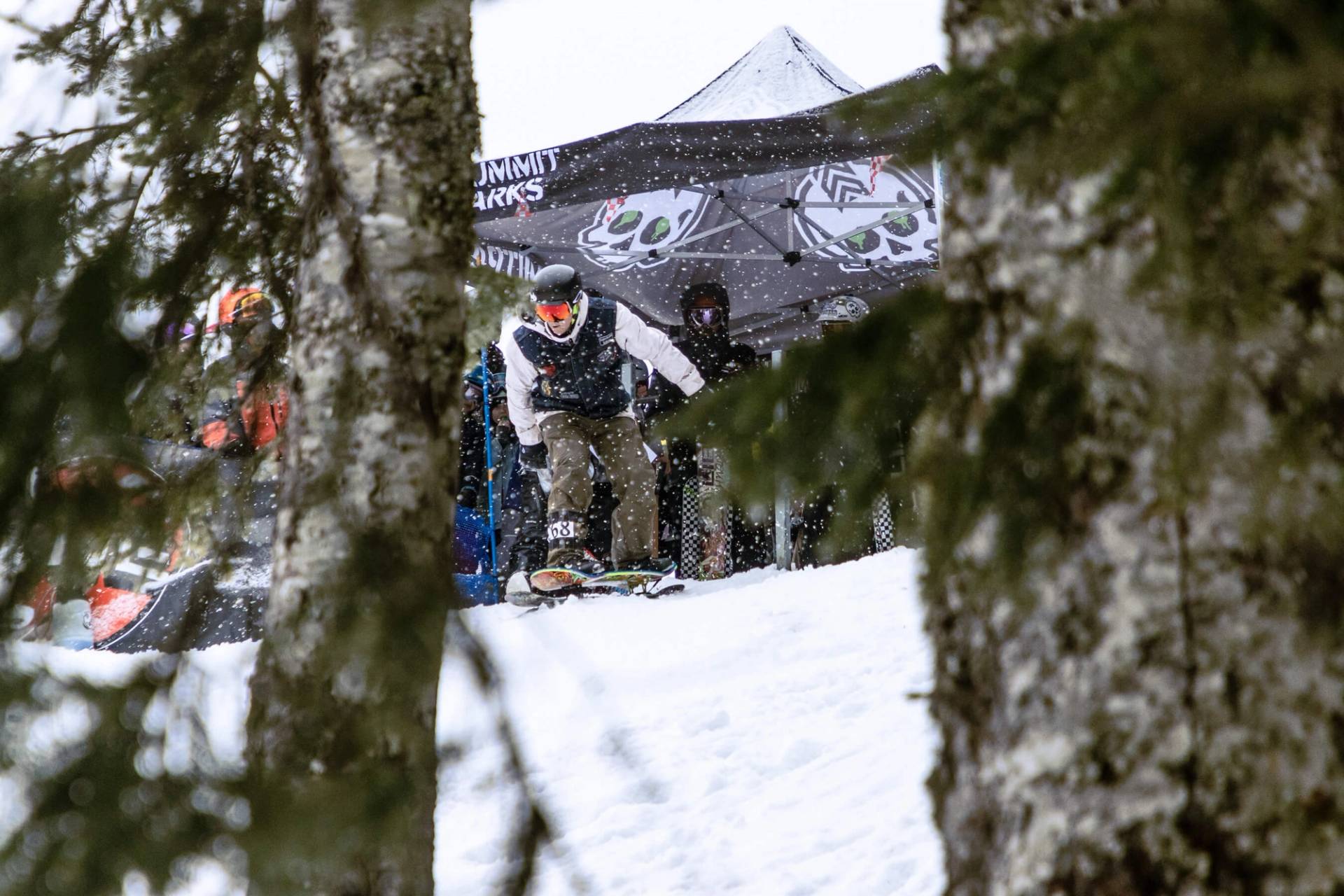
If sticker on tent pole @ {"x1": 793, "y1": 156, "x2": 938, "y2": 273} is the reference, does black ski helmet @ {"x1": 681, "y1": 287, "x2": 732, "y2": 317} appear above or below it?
below

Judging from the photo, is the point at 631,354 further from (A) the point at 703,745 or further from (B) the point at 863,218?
(A) the point at 703,745

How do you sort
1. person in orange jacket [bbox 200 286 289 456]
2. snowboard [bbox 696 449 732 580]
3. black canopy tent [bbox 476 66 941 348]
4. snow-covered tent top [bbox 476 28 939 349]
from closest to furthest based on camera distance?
person in orange jacket [bbox 200 286 289 456], snow-covered tent top [bbox 476 28 939 349], black canopy tent [bbox 476 66 941 348], snowboard [bbox 696 449 732 580]

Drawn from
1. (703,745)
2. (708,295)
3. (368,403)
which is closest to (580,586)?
(708,295)

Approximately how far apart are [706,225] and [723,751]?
467 centimetres

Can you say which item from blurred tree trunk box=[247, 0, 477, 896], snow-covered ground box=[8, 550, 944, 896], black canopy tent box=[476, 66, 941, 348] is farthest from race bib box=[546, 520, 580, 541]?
blurred tree trunk box=[247, 0, 477, 896]

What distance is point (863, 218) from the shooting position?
768cm

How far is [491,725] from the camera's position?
5.77 ft

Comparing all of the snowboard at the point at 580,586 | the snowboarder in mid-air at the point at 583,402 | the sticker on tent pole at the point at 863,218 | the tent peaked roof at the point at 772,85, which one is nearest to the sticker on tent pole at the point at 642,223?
the tent peaked roof at the point at 772,85

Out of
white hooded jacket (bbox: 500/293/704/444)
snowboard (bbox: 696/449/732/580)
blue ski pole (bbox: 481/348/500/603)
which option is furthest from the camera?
blue ski pole (bbox: 481/348/500/603)

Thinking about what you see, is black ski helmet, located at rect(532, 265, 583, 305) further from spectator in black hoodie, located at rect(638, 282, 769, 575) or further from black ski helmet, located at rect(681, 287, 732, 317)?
black ski helmet, located at rect(681, 287, 732, 317)

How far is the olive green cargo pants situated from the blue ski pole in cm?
82

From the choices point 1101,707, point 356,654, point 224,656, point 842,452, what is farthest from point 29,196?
point 224,656

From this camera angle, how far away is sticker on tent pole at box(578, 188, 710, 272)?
759cm

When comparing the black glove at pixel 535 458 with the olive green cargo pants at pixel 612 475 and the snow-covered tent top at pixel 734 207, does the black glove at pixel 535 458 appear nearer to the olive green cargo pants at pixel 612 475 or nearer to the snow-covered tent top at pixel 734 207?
the olive green cargo pants at pixel 612 475
